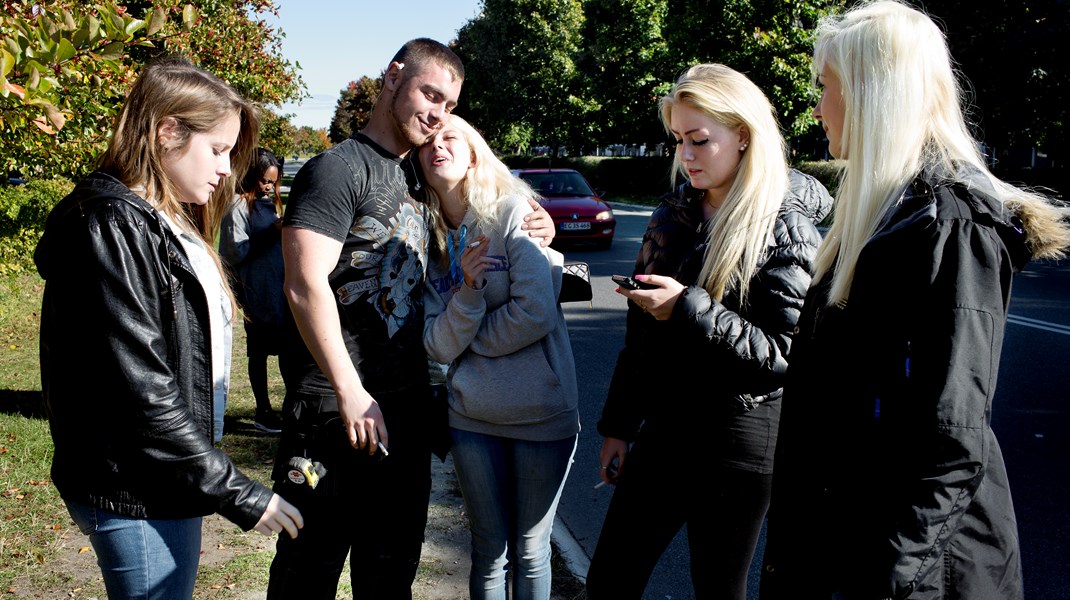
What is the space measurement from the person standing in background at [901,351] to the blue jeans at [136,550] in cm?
133

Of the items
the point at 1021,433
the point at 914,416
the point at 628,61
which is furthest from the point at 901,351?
the point at 628,61

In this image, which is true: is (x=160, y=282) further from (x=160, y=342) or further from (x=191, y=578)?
(x=191, y=578)

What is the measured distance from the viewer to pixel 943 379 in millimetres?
1428

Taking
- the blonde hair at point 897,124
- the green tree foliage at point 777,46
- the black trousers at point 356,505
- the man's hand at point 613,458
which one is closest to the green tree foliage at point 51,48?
the black trousers at point 356,505

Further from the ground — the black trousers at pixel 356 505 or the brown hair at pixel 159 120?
the brown hair at pixel 159 120

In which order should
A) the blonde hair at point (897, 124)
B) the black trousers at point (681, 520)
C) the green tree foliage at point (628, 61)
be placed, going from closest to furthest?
the blonde hair at point (897, 124)
the black trousers at point (681, 520)
the green tree foliage at point (628, 61)

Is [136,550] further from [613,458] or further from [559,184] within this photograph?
[559,184]

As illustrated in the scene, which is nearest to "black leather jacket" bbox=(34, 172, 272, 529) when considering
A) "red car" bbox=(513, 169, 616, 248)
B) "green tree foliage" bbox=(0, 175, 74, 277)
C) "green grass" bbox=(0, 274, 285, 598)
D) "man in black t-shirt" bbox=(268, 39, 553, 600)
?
"man in black t-shirt" bbox=(268, 39, 553, 600)

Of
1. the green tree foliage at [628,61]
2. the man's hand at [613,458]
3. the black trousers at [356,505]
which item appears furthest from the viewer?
the green tree foliage at [628,61]

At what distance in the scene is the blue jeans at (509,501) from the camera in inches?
102

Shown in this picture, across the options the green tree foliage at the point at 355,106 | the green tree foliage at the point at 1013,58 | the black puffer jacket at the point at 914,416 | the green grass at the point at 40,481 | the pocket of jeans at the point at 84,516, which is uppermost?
the green tree foliage at the point at 355,106

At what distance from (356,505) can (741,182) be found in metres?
1.51

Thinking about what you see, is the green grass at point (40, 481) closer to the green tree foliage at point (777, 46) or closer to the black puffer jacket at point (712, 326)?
the black puffer jacket at point (712, 326)

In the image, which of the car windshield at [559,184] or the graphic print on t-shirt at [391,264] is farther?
the car windshield at [559,184]
